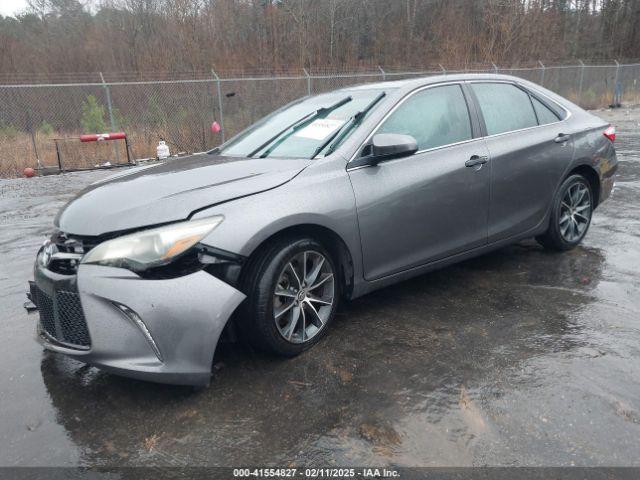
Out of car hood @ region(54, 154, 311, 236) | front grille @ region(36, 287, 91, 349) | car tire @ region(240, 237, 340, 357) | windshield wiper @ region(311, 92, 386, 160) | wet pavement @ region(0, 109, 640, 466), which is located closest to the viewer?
wet pavement @ region(0, 109, 640, 466)

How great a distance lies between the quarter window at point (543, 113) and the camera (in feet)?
14.9

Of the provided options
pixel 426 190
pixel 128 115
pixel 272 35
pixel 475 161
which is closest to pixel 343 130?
pixel 426 190

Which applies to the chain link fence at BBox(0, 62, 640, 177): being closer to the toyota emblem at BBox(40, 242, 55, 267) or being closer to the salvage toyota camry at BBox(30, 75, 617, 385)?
the salvage toyota camry at BBox(30, 75, 617, 385)

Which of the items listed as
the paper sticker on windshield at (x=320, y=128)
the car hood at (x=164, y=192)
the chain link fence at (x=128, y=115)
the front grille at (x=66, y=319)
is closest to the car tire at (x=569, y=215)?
the paper sticker on windshield at (x=320, y=128)

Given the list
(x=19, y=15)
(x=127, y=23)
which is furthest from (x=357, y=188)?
(x=19, y=15)

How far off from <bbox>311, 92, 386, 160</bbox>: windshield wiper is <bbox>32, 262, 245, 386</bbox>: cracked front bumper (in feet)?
A: 4.16

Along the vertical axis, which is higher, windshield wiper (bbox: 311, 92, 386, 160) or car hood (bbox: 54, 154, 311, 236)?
windshield wiper (bbox: 311, 92, 386, 160)

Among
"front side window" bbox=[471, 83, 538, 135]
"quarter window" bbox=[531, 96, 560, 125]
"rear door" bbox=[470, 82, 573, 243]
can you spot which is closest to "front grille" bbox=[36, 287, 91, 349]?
"rear door" bbox=[470, 82, 573, 243]

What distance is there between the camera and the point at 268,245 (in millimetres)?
2898

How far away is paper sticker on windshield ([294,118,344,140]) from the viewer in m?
3.53

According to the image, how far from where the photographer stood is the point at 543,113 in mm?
4590

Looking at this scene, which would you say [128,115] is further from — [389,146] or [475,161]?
[389,146]

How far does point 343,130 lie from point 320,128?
0.22 meters

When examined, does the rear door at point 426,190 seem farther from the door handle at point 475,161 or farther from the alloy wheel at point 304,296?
the alloy wheel at point 304,296
